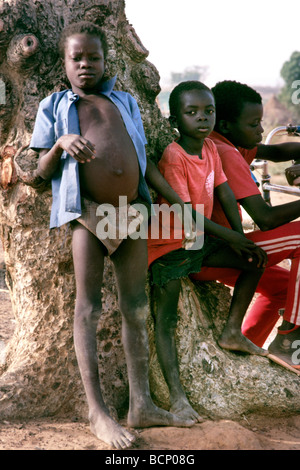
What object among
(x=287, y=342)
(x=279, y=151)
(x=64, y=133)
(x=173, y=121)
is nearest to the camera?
(x=64, y=133)

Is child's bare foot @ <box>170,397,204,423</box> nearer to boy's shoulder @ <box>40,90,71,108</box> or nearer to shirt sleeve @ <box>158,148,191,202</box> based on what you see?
shirt sleeve @ <box>158,148,191,202</box>

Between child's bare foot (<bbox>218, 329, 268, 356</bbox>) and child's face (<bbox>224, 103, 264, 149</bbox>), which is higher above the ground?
child's face (<bbox>224, 103, 264, 149</bbox>)

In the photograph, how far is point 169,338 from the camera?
2.93 m

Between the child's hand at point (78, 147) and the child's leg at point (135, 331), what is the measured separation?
0.51m

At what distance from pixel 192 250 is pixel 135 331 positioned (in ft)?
1.91

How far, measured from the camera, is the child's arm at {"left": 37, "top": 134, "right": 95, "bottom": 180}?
2.34 meters

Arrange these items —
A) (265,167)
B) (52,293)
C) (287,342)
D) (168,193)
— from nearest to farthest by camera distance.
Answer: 1. (168,193)
2. (52,293)
3. (287,342)
4. (265,167)

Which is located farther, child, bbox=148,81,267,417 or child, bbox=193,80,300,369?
child, bbox=193,80,300,369

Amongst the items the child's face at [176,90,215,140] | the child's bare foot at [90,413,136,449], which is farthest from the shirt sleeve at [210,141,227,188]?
the child's bare foot at [90,413,136,449]

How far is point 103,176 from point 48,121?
0.36 m

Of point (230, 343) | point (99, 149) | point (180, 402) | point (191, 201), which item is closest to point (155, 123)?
point (191, 201)

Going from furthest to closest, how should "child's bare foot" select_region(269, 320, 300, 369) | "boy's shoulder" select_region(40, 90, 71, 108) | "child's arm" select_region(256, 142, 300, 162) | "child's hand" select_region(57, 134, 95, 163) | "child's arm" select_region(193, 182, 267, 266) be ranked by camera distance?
"child's arm" select_region(256, 142, 300, 162) < "child's bare foot" select_region(269, 320, 300, 369) < "child's arm" select_region(193, 182, 267, 266) < "boy's shoulder" select_region(40, 90, 71, 108) < "child's hand" select_region(57, 134, 95, 163)

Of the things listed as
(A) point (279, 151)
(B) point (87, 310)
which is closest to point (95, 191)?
(B) point (87, 310)

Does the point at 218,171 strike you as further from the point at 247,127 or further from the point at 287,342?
the point at 287,342
